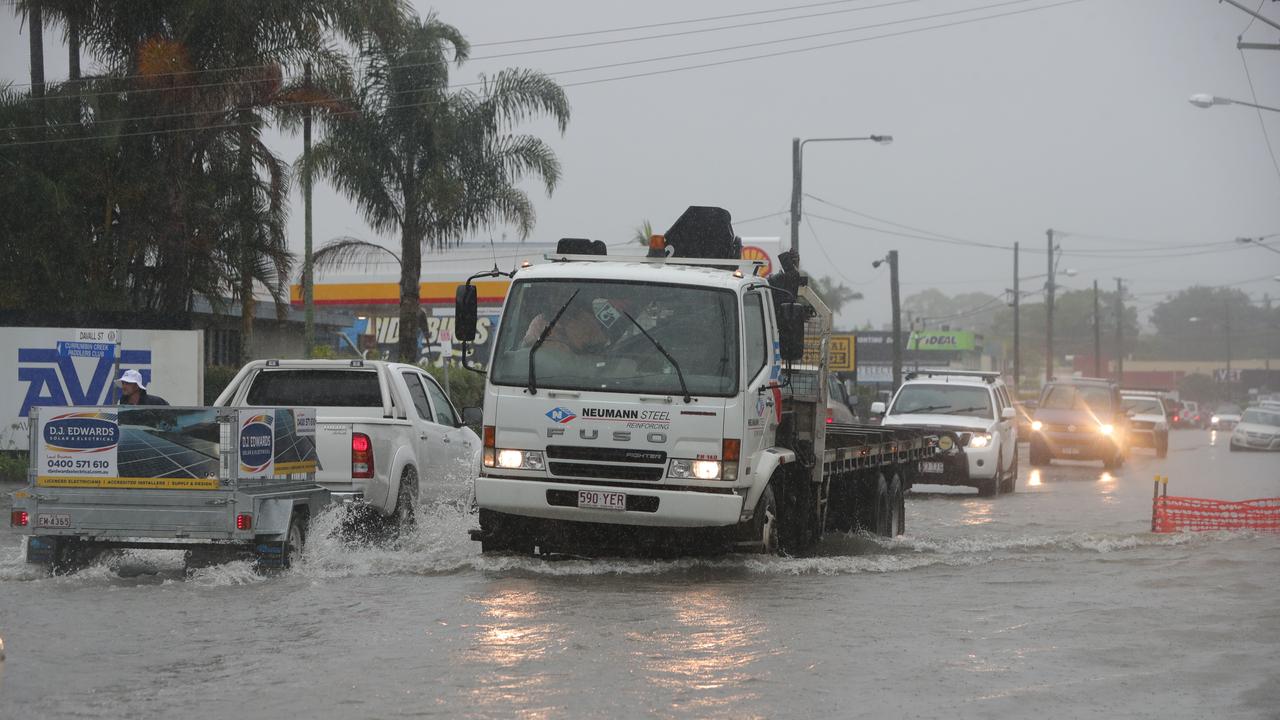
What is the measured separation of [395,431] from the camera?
13.6m

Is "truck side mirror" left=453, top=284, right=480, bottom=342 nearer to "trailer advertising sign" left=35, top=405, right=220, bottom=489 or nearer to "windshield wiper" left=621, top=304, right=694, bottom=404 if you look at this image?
"windshield wiper" left=621, top=304, right=694, bottom=404

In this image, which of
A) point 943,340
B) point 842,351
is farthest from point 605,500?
point 943,340

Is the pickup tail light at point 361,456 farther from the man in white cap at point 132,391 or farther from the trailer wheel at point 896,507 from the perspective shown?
the trailer wheel at point 896,507

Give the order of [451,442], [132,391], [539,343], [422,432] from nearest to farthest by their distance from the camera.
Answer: [539,343] → [132,391] → [422,432] → [451,442]

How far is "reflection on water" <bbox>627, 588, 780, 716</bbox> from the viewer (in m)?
7.32

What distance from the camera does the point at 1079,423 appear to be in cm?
3412

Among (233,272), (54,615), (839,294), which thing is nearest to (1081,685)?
(54,615)

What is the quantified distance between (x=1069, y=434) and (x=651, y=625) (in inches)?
1037

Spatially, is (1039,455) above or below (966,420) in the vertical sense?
below

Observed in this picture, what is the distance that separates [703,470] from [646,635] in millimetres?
2563

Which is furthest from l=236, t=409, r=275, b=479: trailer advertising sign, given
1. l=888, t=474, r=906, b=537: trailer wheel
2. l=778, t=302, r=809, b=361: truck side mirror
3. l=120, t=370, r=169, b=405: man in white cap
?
l=888, t=474, r=906, b=537: trailer wheel

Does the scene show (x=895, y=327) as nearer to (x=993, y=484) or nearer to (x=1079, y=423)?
(x=1079, y=423)

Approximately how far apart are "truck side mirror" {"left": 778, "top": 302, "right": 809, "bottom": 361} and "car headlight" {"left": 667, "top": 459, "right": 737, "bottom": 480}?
135cm

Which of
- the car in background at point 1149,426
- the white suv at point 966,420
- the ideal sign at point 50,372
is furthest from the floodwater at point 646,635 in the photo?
the car in background at point 1149,426
